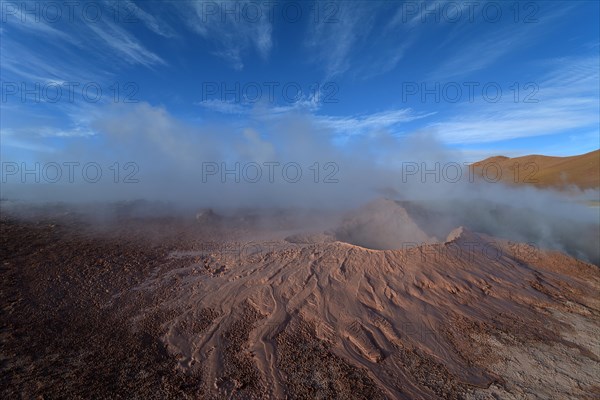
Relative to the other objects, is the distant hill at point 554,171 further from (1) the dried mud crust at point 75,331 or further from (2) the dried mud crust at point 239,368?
(1) the dried mud crust at point 75,331

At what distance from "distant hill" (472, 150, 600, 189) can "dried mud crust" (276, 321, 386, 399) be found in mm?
38932

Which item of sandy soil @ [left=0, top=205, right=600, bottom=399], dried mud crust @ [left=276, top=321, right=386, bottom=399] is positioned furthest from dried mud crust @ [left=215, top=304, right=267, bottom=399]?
dried mud crust @ [left=276, top=321, right=386, bottom=399]

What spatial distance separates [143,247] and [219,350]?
6493 mm

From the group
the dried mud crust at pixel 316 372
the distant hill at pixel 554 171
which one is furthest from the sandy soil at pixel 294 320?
the distant hill at pixel 554 171

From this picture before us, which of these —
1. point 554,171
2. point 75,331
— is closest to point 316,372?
point 75,331

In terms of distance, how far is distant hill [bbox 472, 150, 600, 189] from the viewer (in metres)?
43.5

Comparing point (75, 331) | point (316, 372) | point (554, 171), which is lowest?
point (316, 372)

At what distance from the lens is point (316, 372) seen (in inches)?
199

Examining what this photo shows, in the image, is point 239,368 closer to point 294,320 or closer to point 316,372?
point 316,372

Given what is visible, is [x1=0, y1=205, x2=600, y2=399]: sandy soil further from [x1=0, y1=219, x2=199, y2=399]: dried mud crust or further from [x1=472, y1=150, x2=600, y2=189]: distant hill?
[x1=472, y1=150, x2=600, y2=189]: distant hill

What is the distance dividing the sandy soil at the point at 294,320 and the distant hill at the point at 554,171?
113 feet

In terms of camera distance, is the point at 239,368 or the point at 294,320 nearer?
the point at 239,368

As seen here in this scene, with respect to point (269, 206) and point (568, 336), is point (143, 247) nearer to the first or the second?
point (269, 206)

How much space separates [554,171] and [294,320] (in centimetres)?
7046
